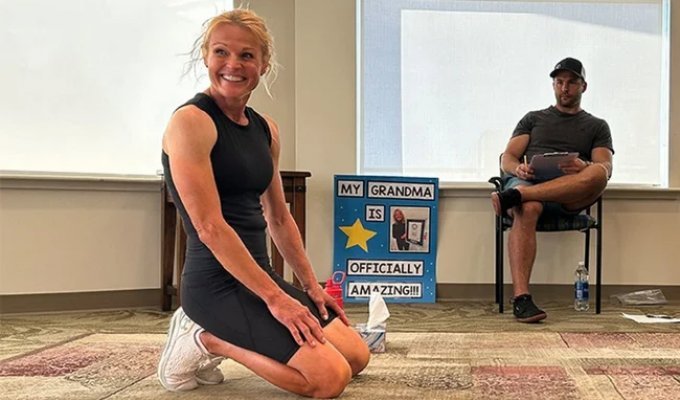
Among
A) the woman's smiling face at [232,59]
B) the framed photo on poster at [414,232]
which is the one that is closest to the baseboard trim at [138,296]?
the framed photo on poster at [414,232]

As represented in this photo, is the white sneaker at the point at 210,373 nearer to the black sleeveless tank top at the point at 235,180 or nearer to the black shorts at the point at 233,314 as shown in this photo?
the black shorts at the point at 233,314

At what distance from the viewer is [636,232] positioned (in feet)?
11.6

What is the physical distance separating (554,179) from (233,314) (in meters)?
1.91

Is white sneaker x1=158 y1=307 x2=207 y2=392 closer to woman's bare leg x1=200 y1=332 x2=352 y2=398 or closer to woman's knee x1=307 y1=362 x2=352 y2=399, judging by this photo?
woman's bare leg x1=200 y1=332 x2=352 y2=398

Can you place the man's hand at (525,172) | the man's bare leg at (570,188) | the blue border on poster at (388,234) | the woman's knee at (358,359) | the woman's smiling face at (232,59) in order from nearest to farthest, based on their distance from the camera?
the woman's smiling face at (232,59) → the woman's knee at (358,359) → the man's bare leg at (570,188) → the man's hand at (525,172) → the blue border on poster at (388,234)

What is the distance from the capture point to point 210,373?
170 cm

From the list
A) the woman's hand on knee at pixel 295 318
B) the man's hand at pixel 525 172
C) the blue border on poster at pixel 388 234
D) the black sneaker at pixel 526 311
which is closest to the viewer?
the woman's hand on knee at pixel 295 318

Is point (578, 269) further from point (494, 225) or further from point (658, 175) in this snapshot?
point (658, 175)

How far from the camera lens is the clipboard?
9.78 ft

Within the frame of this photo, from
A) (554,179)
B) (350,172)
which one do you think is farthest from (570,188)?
(350,172)

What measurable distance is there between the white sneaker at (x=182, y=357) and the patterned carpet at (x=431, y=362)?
Result: 0.03m

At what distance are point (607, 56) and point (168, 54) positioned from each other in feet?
7.59

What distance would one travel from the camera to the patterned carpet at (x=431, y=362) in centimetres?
161

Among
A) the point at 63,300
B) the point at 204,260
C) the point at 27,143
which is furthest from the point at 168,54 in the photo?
the point at 204,260
